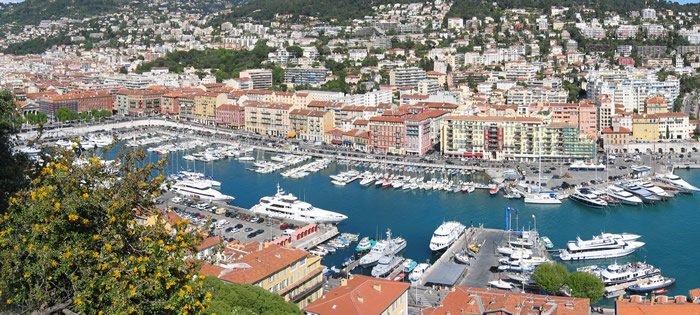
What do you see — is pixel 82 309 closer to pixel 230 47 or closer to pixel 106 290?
pixel 106 290

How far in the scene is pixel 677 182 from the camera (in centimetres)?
1836

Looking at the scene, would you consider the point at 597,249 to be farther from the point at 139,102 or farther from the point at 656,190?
the point at 139,102

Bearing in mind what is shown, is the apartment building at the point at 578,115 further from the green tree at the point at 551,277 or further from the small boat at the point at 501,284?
the green tree at the point at 551,277

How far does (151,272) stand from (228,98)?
88.6ft

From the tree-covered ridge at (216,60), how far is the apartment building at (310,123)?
12.4 metres

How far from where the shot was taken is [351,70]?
37.2 metres

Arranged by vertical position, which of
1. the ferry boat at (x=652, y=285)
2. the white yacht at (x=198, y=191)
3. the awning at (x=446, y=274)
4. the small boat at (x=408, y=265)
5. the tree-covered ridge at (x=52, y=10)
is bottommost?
the ferry boat at (x=652, y=285)

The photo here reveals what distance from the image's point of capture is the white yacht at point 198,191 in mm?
16922

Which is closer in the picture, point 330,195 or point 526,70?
point 330,195

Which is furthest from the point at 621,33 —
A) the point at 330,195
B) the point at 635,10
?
the point at 330,195

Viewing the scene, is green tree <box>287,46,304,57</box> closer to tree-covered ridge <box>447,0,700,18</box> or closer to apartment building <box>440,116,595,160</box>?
tree-covered ridge <box>447,0,700,18</box>

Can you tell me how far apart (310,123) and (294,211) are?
11495 mm

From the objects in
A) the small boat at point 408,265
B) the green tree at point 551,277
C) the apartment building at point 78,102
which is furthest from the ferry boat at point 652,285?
the apartment building at point 78,102

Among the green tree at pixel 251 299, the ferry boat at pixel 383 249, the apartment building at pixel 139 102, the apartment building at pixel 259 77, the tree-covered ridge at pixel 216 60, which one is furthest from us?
the tree-covered ridge at pixel 216 60
